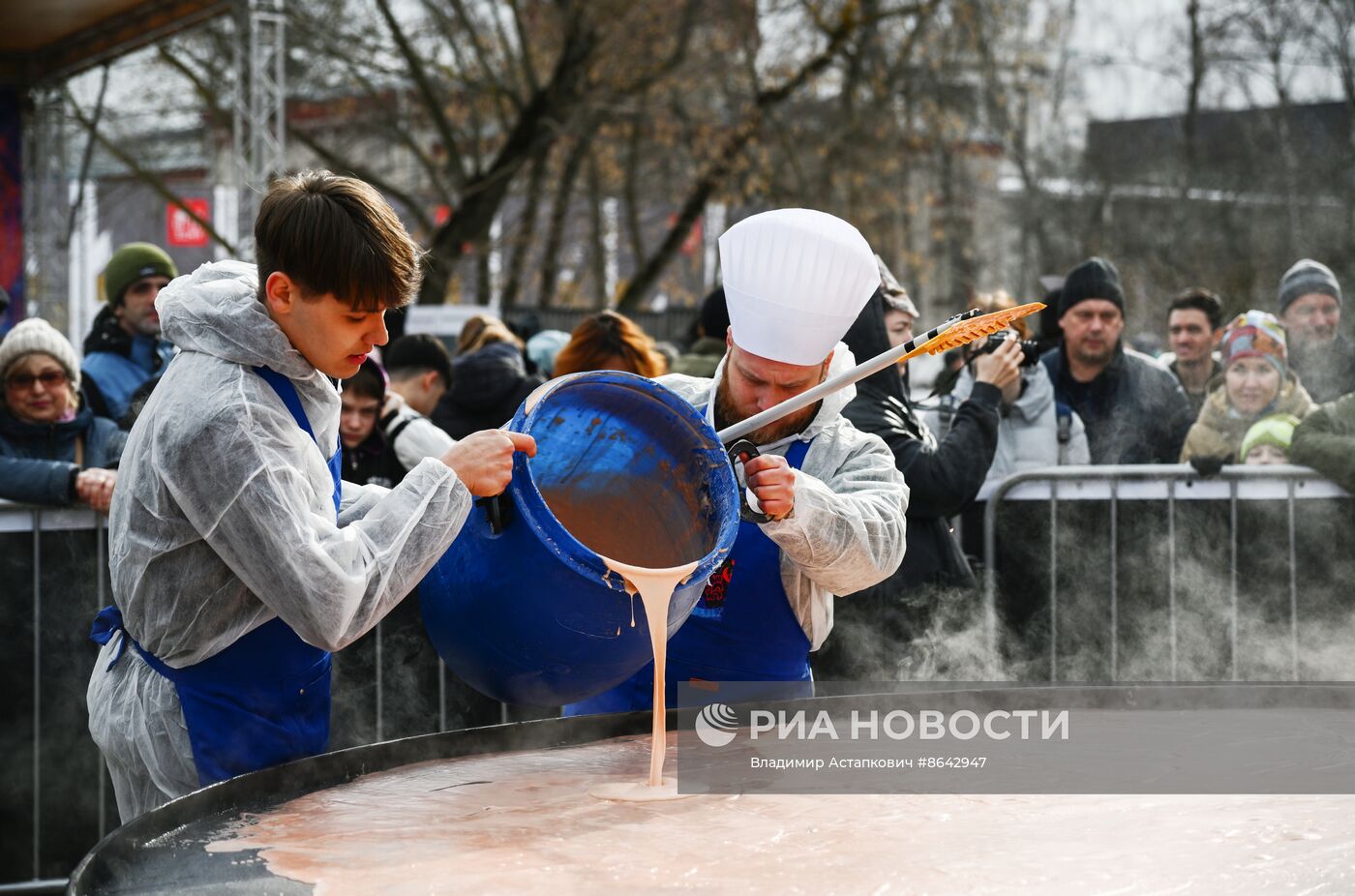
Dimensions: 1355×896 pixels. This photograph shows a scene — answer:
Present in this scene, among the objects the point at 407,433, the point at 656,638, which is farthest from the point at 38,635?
the point at 656,638

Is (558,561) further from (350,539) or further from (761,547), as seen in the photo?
(761,547)

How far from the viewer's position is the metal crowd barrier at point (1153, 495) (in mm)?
4781

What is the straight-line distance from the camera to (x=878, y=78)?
740 inches

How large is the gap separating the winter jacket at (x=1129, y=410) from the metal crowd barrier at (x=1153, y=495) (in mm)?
547

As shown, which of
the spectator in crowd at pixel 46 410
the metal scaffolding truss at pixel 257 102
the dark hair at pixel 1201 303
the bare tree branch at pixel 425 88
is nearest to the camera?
the spectator in crowd at pixel 46 410

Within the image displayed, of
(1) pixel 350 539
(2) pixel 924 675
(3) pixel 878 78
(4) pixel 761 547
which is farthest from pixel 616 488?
(3) pixel 878 78

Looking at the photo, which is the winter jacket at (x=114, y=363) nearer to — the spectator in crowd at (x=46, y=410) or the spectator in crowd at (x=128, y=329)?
the spectator in crowd at (x=128, y=329)

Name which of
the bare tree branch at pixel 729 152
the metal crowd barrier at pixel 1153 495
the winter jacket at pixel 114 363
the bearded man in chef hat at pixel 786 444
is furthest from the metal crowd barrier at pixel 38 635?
the bare tree branch at pixel 729 152

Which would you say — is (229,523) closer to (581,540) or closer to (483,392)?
(581,540)

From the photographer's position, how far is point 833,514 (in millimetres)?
2529

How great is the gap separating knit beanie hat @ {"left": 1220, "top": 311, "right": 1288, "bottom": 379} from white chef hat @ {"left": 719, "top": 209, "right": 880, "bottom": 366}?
292 cm

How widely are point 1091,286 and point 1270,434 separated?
0.87 m

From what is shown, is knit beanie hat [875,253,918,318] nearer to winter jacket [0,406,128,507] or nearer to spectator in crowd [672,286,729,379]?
spectator in crowd [672,286,729,379]

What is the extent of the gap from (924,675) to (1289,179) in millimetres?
18642
